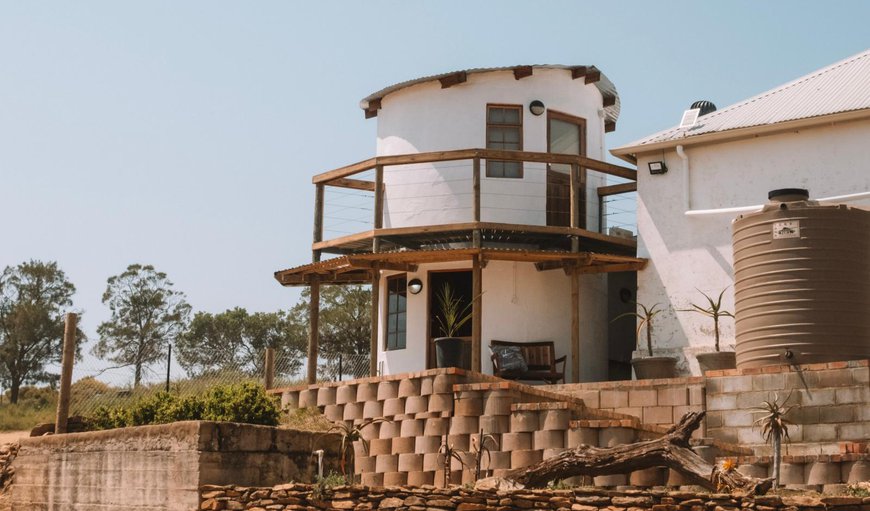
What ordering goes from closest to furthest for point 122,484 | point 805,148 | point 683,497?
point 683,497
point 122,484
point 805,148

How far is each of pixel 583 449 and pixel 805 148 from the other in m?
7.04

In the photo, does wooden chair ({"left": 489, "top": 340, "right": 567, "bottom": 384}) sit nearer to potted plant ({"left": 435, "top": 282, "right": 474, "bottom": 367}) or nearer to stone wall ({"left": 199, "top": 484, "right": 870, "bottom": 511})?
potted plant ({"left": 435, "top": 282, "right": 474, "bottom": 367})

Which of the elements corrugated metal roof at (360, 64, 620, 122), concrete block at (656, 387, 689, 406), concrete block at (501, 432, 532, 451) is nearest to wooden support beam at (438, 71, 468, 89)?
corrugated metal roof at (360, 64, 620, 122)

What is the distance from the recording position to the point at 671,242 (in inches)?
709

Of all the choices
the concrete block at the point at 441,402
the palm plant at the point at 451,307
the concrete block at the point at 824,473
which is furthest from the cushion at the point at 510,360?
the concrete block at the point at 824,473

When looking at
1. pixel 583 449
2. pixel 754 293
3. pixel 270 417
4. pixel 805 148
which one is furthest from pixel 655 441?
pixel 805 148

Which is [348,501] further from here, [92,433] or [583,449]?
[92,433]

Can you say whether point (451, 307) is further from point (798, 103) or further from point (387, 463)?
point (798, 103)

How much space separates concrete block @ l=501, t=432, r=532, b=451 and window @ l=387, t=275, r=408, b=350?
6369 millimetres

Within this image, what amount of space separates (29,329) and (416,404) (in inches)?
799

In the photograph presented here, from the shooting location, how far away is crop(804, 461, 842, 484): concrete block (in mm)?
11789

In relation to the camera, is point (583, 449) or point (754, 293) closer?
point (583, 449)

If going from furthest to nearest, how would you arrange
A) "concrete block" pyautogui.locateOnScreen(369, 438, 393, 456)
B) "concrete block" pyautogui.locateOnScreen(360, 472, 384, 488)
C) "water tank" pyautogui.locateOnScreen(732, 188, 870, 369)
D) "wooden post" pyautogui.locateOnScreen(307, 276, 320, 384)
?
1. "wooden post" pyautogui.locateOnScreen(307, 276, 320, 384)
2. "concrete block" pyautogui.locateOnScreen(369, 438, 393, 456)
3. "concrete block" pyautogui.locateOnScreen(360, 472, 384, 488)
4. "water tank" pyautogui.locateOnScreen(732, 188, 870, 369)

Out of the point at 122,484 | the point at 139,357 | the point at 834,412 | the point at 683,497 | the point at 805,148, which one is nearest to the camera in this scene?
the point at 683,497
